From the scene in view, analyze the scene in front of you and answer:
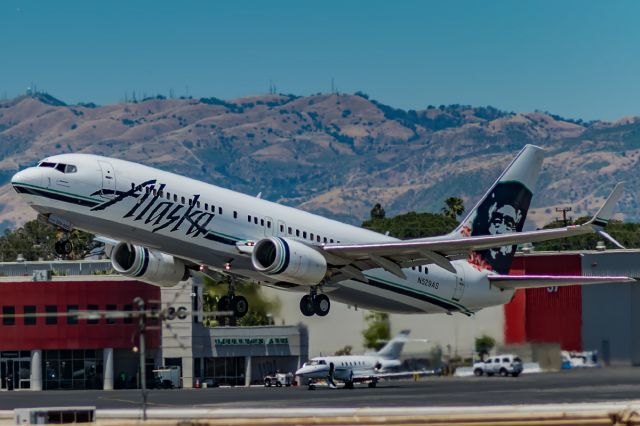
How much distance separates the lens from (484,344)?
71.2 metres

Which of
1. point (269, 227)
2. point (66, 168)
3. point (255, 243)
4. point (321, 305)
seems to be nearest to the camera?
point (66, 168)

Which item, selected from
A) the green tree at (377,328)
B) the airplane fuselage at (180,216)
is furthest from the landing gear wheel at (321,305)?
the green tree at (377,328)

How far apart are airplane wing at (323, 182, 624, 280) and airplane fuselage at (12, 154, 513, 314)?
1.63m

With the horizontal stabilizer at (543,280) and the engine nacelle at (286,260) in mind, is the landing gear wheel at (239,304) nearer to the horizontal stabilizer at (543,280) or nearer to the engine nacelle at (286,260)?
the engine nacelle at (286,260)

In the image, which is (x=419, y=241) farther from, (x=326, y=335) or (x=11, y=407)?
(x=11, y=407)

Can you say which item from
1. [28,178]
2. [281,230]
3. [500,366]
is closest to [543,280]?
[500,366]

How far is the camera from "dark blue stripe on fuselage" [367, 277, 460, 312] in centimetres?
6881

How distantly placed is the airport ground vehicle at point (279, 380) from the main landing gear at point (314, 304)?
31.2 meters

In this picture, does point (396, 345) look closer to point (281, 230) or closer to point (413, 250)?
point (413, 250)

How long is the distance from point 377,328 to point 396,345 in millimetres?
1422

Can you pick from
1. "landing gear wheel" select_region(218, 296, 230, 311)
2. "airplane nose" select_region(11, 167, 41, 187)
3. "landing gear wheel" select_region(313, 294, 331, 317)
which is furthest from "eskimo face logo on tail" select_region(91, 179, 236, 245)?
"landing gear wheel" select_region(218, 296, 230, 311)

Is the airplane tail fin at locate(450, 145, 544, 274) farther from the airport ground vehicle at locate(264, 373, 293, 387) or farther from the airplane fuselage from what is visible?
the airport ground vehicle at locate(264, 373, 293, 387)

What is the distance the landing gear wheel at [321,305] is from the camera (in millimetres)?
65000

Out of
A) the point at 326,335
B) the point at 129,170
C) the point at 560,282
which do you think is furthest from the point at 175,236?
the point at 560,282
